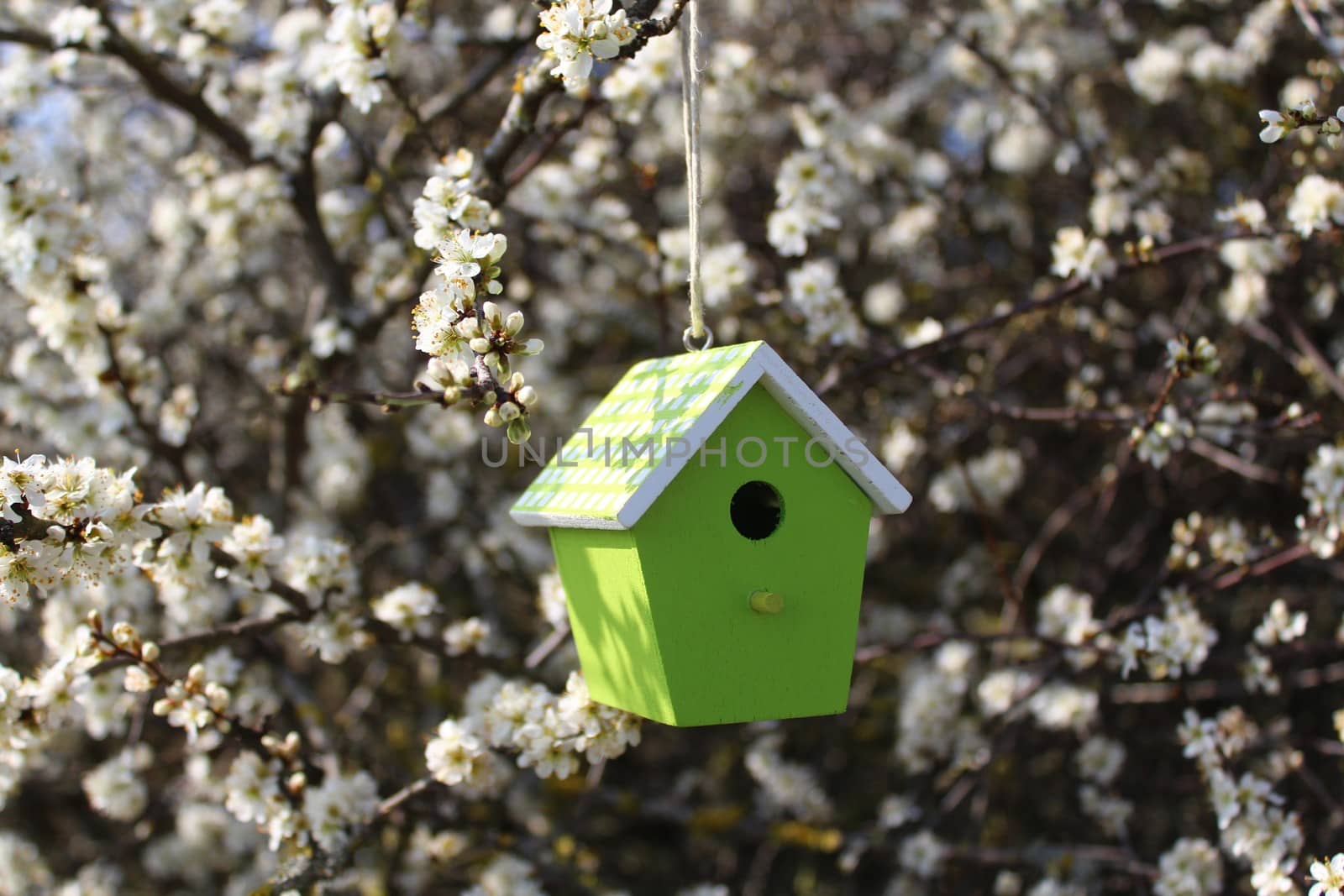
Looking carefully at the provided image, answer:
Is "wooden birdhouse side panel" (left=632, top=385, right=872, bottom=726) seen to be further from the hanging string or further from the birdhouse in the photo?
the hanging string

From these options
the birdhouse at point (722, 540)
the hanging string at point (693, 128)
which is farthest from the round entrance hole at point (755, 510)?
the hanging string at point (693, 128)

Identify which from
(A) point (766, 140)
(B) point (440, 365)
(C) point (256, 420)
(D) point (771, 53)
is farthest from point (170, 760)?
(D) point (771, 53)

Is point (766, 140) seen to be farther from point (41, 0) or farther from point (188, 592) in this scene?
point (188, 592)

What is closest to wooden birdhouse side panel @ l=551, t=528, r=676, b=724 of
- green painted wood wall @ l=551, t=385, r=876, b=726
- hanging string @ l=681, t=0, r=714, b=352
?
green painted wood wall @ l=551, t=385, r=876, b=726

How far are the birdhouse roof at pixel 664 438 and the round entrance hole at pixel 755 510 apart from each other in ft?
0.70

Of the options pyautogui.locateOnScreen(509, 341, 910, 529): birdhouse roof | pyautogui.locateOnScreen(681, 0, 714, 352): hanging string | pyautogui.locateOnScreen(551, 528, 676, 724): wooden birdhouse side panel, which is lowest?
pyautogui.locateOnScreen(551, 528, 676, 724): wooden birdhouse side panel

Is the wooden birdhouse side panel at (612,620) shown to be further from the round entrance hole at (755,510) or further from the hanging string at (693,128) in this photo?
the hanging string at (693,128)

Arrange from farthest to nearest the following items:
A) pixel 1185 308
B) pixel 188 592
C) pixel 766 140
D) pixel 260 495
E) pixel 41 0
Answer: pixel 766 140 < pixel 260 495 < pixel 41 0 < pixel 1185 308 < pixel 188 592

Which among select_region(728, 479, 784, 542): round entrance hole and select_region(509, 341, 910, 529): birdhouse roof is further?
select_region(728, 479, 784, 542): round entrance hole

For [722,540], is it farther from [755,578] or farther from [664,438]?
[664,438]

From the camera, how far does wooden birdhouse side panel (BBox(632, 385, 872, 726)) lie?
194 cm

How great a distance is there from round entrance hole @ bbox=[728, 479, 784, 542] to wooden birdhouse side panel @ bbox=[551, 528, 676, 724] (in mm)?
298

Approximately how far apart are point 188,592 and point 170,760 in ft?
7.33

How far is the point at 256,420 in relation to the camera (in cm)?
441
